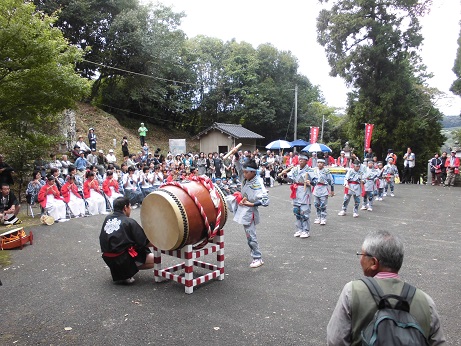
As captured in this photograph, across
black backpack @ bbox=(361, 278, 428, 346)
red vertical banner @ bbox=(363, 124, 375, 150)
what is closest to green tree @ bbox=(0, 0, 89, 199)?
black backpack @ bbox=(361, 278, 428, 346)

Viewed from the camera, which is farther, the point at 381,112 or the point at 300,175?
the point at 381,112

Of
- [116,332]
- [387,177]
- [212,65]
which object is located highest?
[212,65]

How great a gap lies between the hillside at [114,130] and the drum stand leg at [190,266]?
1725 centimetres

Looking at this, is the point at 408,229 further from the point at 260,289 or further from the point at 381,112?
the point at 381,112

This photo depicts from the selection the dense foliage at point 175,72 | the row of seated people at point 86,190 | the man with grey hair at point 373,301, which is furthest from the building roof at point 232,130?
the man with grey hair at point 373,301

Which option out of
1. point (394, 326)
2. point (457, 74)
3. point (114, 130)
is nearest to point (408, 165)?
point (457, 74)

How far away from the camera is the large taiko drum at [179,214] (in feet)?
16.1

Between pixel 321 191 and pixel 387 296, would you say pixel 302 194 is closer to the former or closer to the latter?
pixel 321 191

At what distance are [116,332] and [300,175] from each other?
214 inches

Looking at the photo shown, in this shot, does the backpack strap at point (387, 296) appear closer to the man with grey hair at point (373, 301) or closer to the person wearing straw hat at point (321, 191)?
the man with grey hair at point (373, 301)

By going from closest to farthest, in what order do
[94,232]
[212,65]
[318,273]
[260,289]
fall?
[260,289]
[318,273]
[94,232]
[212,65]

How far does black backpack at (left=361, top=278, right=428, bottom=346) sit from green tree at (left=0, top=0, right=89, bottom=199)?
8709 mm

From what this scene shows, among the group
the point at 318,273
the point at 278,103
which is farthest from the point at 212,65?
the point at 318,273

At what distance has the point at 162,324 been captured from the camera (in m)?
4.13
